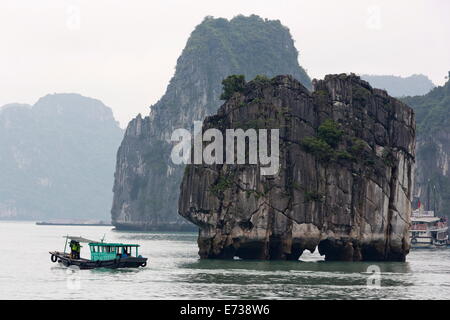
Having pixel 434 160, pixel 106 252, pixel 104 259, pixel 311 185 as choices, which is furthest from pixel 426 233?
pixel 104 259

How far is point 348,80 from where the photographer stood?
8481 centimetres

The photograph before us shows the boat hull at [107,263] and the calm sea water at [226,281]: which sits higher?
the boat hull at [107,263]

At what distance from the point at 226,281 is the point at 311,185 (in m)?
22.1

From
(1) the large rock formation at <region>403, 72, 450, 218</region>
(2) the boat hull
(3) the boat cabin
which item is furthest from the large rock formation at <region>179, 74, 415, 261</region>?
(1) the large rock formation at <region>403, 72, 450, 218</region>

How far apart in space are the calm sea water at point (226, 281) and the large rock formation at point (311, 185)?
2.38m

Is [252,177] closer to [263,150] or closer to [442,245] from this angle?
[263,150]

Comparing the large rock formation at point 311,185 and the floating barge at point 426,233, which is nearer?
the large rock formation at point 311,185

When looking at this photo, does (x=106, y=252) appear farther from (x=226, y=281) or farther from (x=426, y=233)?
(x=426, y=233)

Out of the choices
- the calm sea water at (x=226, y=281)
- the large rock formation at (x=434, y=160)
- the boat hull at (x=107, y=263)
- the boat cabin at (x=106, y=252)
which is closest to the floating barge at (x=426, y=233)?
the large rock formation at (x=434, y=160)

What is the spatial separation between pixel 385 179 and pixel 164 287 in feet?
101

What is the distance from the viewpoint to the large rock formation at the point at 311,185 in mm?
77875

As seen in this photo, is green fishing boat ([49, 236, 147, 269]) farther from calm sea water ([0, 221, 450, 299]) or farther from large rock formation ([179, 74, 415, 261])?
large rock formation ([179, 74, 415, 261])

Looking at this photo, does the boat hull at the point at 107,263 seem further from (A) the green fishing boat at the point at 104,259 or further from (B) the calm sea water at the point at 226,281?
(B) the calm sea water at the point at 226,281
